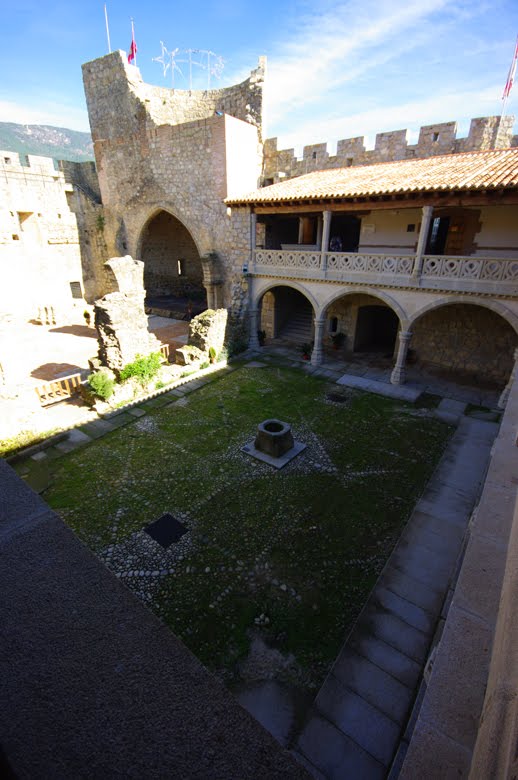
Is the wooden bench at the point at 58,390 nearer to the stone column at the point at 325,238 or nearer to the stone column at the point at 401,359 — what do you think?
the stone column at the point at 325,238

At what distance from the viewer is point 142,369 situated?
1180 centimetres

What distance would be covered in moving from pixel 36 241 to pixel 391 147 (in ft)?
62.0

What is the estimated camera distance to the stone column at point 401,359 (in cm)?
1222

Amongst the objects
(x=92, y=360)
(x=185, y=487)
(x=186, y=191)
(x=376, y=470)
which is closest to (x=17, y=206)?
(x=186, y=191)

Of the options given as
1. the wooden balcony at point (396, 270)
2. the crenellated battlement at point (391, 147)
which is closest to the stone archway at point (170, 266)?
the crenellated battlement at point (391, 147)

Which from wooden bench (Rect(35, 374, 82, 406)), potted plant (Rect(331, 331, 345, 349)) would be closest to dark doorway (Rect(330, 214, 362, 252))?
potted plant (Rect(331, 331, 345, 349))

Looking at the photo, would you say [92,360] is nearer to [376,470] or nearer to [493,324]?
[376,470]

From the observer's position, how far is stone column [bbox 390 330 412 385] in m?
12.2

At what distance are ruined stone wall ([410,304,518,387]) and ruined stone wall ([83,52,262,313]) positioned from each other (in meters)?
7.46

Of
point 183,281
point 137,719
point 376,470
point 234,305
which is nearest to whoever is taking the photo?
point 137,719

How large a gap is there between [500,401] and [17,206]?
24.1m

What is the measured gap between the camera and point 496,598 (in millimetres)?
2141

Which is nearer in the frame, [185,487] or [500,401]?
[185,487]

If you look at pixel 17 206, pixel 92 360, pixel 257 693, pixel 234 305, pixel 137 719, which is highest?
pixel 17 206
